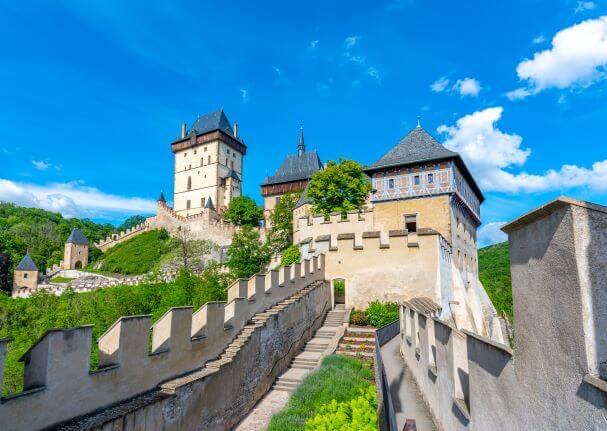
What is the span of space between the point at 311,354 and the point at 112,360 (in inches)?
365

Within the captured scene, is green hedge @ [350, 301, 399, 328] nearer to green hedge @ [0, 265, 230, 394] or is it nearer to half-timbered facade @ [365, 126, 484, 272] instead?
green hedge @ [0, 265, 230, 394]

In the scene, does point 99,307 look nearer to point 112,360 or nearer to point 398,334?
point 398,334

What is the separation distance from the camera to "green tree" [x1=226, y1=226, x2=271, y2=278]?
1160 inches

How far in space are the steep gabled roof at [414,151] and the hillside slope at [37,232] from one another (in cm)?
4162

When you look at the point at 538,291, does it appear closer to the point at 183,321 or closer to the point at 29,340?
the point at 183,321

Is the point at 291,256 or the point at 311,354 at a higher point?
the point at 291,256

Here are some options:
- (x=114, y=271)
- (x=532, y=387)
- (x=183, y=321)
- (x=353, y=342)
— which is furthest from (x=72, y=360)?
(x=114, y=271)

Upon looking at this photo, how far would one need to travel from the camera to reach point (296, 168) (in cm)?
5928

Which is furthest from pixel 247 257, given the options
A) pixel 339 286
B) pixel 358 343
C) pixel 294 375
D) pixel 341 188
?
pixel 294 375

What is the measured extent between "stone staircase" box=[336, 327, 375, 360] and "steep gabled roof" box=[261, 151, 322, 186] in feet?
136

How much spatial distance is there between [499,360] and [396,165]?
2290cm

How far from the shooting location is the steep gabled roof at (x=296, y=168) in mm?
57812

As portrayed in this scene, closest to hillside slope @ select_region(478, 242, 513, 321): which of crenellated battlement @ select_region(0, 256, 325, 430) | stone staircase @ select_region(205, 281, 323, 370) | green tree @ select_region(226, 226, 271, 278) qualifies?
green tree @ select_region(226, 226, 271, 278)

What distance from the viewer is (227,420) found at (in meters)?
10.5
